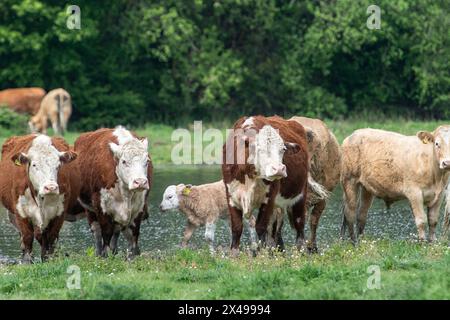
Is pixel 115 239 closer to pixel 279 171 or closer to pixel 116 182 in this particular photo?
pixel 116 182

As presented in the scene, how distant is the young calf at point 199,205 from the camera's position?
57.7 feet

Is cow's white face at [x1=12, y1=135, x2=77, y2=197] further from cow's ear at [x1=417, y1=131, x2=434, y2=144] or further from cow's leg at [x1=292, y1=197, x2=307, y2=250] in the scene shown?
cow's ear at [x1=417, y1=131, x2=434, y2=144]

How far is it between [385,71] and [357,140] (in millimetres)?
23705

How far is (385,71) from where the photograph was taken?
40.2 metres

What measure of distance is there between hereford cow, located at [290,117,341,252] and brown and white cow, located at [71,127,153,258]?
7.35 feet

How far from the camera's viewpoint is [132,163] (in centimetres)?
1438

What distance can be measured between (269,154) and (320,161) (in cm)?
249

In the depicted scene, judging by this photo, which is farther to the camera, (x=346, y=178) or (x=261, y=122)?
(x=346, y=178)

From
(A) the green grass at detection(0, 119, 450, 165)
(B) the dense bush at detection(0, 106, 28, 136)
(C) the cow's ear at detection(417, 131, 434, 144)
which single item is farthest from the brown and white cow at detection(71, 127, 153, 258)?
(B) the dense bush at detection(0, 106, 28, 136)

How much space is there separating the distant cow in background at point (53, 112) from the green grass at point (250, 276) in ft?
64.2

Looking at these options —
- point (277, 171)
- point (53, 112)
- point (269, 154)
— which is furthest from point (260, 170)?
point (53, 112)

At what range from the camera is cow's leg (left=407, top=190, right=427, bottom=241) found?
1545cm

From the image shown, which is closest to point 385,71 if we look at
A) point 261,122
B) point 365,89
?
point 365,89
